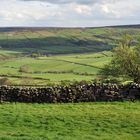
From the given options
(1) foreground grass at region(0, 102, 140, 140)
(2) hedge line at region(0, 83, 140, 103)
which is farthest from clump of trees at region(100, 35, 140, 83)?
(1) foreground grass at region(0, 102, 140, 140)

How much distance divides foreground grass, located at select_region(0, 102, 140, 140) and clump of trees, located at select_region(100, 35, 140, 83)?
32886 mm

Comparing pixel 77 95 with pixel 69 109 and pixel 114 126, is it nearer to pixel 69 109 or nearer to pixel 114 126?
pixel 69 109

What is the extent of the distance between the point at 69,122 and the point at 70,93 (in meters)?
6.96

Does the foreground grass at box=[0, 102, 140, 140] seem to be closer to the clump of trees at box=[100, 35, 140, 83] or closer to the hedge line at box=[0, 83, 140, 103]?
the hedge line at box=[0, 83, 140, 103]

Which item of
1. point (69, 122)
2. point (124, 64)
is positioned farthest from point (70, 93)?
point (124, 64)

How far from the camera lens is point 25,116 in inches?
1067

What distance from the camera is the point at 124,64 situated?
6556cm

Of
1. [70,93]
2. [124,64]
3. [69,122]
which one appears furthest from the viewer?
[124,64]

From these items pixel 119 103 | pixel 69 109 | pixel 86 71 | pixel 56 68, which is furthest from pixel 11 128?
pixel 56 68

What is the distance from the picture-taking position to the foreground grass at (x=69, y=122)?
23.4m

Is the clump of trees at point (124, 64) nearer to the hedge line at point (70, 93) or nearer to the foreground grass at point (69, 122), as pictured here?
the hedge line at point (70, 93)

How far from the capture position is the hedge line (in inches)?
1275

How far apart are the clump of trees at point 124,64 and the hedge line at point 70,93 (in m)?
28.3

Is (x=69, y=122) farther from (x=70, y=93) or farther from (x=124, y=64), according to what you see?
(x=124, y=64)
